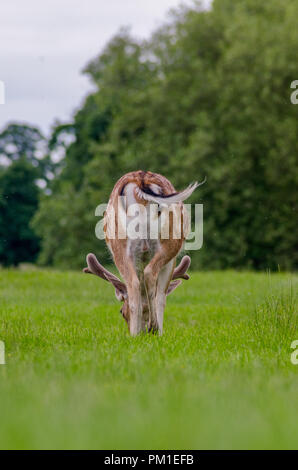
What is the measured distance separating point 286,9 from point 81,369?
25.9 metres

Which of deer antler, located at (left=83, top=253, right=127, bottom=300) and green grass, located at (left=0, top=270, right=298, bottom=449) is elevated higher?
deer antler, located at (left=83, top=253, right=127, bottom=300)

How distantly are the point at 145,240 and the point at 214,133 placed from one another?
838 inches

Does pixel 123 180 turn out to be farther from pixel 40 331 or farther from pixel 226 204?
pixel 226 204

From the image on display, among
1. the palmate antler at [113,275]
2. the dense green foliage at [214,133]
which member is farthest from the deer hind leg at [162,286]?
the dense green foliage at [214,133]

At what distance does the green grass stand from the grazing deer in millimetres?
414

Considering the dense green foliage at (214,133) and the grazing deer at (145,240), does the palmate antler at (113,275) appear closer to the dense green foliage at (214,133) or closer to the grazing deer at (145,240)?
the grazing deer at (145,240)

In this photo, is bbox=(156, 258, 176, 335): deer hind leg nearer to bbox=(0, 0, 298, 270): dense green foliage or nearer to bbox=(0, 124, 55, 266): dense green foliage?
bbox=(0, 0, 298, 270): dense green foliage

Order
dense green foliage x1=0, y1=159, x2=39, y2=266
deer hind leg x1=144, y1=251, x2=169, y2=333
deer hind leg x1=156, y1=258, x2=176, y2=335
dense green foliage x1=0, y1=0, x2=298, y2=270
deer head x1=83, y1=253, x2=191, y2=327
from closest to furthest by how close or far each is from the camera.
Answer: deer hind leg x1=144, y1=251, x2=169, y2=333
deer hind leg x1=156, y1=258, x2=176, y2=335
deer head x1=83, y1=253, x2=191, y2=327
dense green foliage x1=0, y1=0, x2=298, y2=270
dense green foliage x1=0, y1=159, x2=39, y2=266

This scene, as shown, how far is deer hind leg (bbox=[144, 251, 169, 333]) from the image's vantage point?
22.6 feet

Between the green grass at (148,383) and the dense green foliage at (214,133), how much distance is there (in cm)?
1779

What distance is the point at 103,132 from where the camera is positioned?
3547 centimetres

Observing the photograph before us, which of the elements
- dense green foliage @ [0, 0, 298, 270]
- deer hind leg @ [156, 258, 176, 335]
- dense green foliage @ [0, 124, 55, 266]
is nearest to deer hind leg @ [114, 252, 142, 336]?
deer hind leg @ [156, 258, 176, 335]

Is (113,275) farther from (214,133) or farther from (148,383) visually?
(214,133)

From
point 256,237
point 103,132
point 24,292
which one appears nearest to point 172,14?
point 103,132
